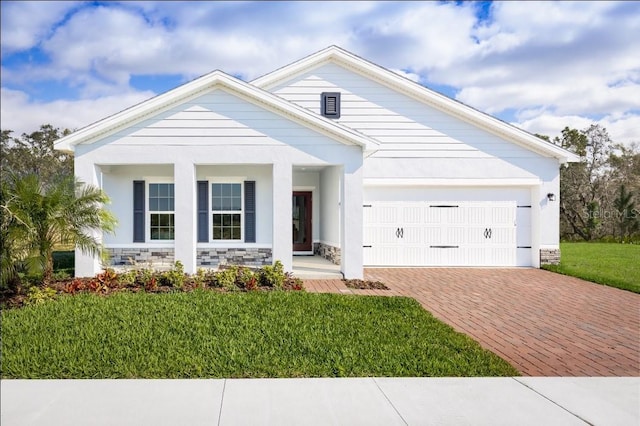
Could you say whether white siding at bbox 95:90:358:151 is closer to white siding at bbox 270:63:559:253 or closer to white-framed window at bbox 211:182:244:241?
white-framed window at bbox 211:182:244:241

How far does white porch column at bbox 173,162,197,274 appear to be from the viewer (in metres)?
11.3

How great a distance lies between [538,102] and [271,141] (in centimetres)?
1026

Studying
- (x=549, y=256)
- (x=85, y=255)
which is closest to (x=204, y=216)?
(x=85, y=255)

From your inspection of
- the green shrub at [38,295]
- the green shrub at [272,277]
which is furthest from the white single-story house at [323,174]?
the green shrub at [38,295]

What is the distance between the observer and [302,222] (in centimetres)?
1723

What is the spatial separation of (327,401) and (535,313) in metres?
5.48

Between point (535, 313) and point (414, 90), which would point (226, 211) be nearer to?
point (414, 90)

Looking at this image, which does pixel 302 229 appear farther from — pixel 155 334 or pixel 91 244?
pixel 155 334

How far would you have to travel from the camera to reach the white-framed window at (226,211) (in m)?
13.3

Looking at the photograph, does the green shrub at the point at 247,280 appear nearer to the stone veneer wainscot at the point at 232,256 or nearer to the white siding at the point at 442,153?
the stone veneer wainscot at the point at 232,256

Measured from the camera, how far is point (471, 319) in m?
7.94

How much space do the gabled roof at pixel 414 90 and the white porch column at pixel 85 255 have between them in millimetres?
5545

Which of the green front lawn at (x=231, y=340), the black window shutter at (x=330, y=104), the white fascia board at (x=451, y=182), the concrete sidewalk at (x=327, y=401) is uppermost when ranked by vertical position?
the black window shutter at (x=330, y=104)

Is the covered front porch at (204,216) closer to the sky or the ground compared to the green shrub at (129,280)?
closer to the sky
